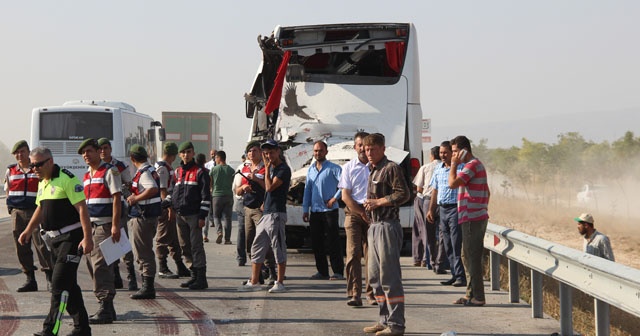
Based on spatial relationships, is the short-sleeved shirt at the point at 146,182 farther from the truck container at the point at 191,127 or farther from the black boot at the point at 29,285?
the truck container at the point at 191,127

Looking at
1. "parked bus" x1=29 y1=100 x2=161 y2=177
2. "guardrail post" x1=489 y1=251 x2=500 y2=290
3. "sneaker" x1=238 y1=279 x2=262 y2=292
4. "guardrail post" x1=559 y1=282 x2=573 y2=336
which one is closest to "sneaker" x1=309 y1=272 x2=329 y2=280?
"sneaker" x1=238 y1=279 x2=262 y2=292

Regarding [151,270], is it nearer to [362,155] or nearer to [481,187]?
[362,155]

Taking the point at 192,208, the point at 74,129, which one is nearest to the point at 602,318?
the point at 192,208

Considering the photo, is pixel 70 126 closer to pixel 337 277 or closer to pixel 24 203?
pixel 24 203

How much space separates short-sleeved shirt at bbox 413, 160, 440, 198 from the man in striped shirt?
351cm

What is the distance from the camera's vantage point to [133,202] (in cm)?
1059

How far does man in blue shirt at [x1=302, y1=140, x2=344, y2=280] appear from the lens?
12.8 m

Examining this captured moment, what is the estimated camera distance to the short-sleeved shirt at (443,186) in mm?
12188

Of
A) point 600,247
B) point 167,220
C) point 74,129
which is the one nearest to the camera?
point 600,247

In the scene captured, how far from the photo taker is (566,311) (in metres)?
8.52

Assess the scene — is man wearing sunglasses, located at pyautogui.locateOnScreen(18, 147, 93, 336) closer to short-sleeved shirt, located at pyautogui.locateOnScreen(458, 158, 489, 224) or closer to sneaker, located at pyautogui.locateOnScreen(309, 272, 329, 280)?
short-sleeved shirt, located at pyautogui.locateOnScreen(458, 158, 489, 224)

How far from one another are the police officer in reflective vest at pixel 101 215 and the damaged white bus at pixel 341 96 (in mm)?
6065

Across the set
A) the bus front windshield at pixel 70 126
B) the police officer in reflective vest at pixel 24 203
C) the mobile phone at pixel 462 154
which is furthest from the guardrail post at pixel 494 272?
the bus front windshield at pixel 70 126

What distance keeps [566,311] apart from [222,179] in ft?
37.1
